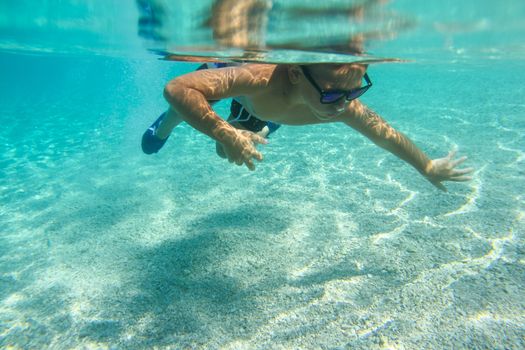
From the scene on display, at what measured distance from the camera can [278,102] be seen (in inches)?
135

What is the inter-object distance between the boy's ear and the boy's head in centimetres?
9

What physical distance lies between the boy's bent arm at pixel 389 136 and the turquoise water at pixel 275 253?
1366 mm

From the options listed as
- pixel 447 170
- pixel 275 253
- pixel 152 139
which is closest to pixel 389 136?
pixel 447 170

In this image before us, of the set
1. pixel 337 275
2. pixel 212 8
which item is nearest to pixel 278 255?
pixel 337 275

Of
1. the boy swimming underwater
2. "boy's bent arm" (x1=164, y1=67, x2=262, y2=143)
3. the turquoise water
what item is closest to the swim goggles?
the boy swimming underwater

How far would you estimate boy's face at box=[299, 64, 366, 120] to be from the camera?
285 centimetres

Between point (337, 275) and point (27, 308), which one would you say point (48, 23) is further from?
point (337, 275)

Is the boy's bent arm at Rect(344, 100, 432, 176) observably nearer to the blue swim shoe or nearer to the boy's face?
the boy's face

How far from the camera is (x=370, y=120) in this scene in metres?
3.85

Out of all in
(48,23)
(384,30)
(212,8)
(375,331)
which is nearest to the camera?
(375,331)

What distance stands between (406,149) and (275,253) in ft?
7.90

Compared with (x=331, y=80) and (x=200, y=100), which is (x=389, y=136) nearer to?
(x=331, y=80)

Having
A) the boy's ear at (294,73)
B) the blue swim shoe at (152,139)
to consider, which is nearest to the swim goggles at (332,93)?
the boy's ear at (294,73)

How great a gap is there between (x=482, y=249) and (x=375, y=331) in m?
2.28
